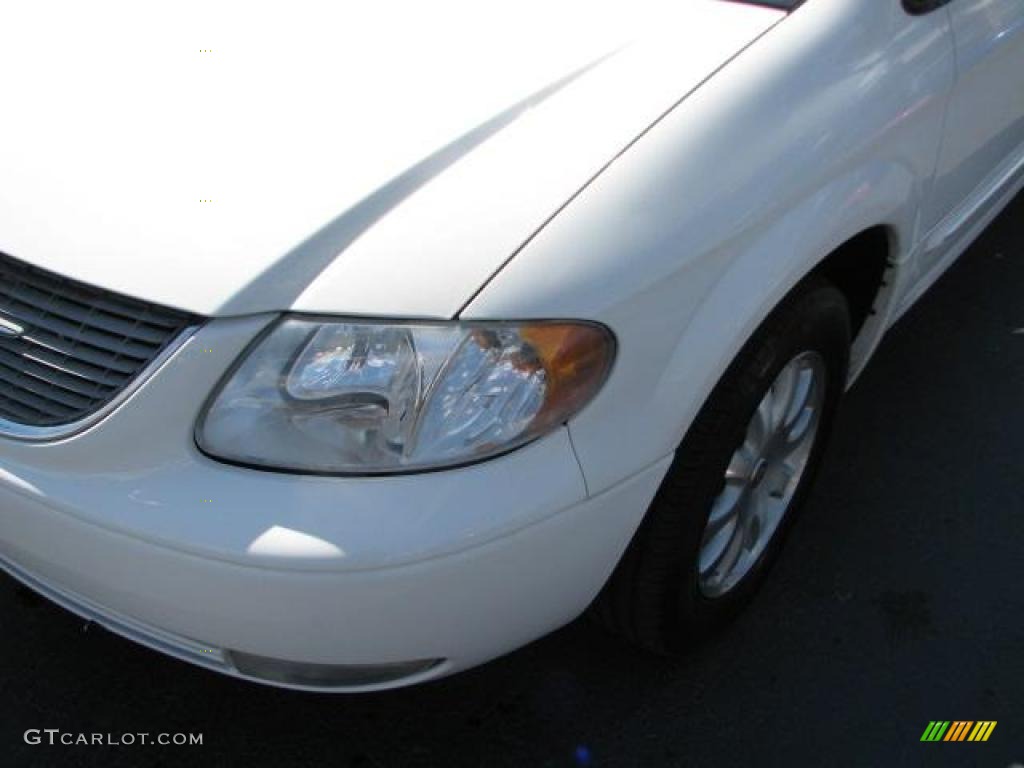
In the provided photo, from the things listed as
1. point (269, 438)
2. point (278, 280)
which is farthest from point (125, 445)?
point (278, 280)

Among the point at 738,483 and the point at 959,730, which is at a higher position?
the point at 738,483

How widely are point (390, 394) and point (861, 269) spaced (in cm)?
120

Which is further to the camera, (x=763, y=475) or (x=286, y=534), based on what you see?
(x=763, y=475)

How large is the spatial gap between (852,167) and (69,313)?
1285 millimetres

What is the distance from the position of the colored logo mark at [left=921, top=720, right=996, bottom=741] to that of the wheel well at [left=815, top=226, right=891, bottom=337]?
32.4 inches

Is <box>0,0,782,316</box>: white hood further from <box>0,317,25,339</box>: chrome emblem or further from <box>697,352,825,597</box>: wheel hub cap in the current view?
<box>697,352,825,597</box>: wheel hub cap

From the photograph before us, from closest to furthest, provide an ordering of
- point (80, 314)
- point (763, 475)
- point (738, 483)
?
point (80, 314), point (738, 483), point (763, 475)

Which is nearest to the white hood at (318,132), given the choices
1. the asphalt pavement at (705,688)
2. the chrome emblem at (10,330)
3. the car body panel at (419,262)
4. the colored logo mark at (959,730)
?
the car body panel at (419,262)

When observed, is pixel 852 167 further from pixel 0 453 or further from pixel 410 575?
pixel 0 453

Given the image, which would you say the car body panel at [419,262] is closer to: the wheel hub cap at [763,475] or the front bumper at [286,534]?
the front bumper at [286,534]

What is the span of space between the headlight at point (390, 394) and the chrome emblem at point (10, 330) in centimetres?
35

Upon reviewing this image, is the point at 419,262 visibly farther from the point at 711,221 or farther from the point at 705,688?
the point at 705,688

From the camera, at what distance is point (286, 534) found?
152 centimetres

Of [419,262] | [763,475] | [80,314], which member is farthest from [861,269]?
[80,314]
